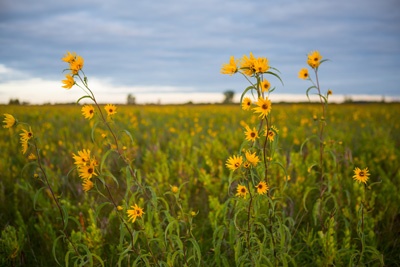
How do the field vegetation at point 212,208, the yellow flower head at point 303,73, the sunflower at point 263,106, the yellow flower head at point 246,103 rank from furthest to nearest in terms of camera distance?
the yellow flower head at point 303,73 → the field vegetation at point 212,208 → the yellow flower head at point 246,103 → the sunflower at point 263,106

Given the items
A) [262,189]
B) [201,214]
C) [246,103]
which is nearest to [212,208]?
[201,214]

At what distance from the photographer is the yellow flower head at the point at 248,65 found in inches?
60.1

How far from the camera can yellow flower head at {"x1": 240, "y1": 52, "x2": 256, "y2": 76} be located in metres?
1.53

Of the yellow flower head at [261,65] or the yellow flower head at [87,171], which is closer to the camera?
the yellow flower head at [261,65]

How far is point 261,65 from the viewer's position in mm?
1498

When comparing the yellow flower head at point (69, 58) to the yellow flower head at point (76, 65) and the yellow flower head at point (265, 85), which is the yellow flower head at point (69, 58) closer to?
the yellow flower head at point (76, 65)

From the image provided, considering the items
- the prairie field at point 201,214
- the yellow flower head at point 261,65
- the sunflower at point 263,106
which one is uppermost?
the yellow flower head at point 261,65

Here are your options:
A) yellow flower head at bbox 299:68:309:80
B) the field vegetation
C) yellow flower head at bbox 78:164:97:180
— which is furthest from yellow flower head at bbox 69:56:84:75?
yellow flower head at bbox 299:68:309:80

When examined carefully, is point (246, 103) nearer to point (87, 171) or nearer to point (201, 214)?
point (87, 171)

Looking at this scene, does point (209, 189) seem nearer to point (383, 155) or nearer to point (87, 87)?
point (87, 87)

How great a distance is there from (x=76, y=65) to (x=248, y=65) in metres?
0.87

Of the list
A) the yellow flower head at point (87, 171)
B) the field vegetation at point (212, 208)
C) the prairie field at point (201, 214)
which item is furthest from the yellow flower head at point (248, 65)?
the yellow flower head at point (87, 171)

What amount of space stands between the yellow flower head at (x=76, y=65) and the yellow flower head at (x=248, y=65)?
82cm

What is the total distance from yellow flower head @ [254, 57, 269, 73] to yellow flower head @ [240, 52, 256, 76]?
23 mm
